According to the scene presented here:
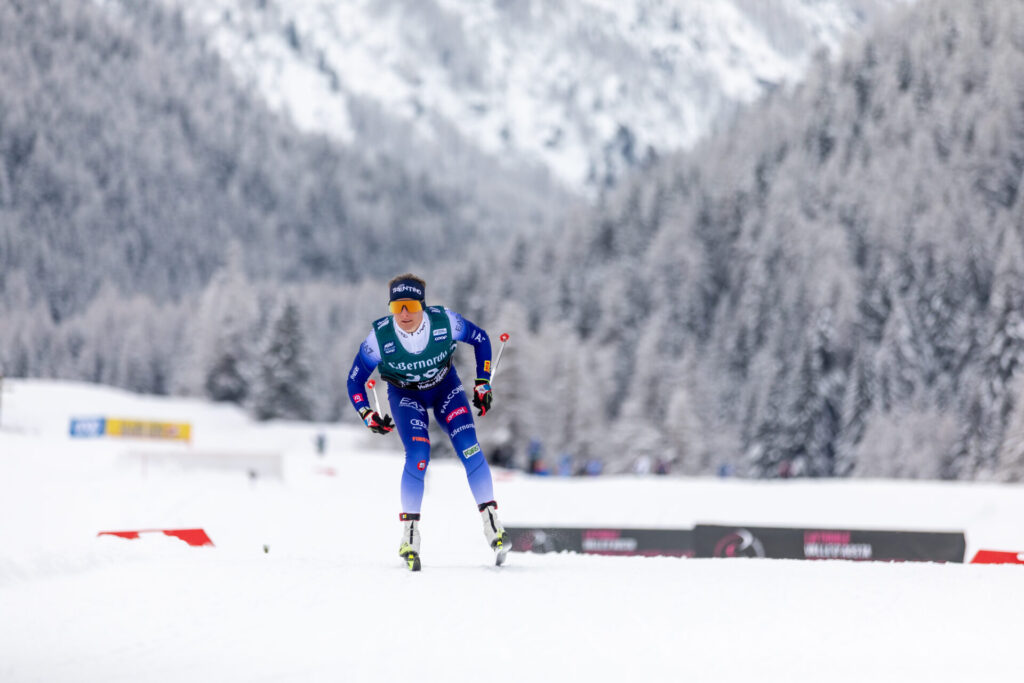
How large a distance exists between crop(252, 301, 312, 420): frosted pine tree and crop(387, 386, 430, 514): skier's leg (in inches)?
2590

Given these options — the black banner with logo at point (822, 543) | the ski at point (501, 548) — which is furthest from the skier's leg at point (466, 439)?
the black banner with logo at point (822, 543)

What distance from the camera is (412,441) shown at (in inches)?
320

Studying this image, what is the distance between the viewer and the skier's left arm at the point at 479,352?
8125mm

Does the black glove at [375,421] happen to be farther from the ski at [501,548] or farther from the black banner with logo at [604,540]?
the black banner with logo at [604,540]

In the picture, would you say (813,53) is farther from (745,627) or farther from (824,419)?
(745,627)

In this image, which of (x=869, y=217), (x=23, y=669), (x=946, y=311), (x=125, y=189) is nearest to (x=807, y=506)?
(x=23, y=669)

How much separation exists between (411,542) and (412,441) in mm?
744

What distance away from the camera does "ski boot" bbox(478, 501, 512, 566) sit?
7.92m

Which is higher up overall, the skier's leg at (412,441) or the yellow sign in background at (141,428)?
the skier's leg at (412,441)

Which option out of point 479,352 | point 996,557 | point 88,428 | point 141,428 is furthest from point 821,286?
point 479,352

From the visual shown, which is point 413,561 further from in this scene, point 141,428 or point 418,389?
point 141,428

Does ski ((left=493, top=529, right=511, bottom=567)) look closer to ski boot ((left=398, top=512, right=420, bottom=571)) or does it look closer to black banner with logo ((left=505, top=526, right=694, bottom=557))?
ski boot ((left=398, top=512, right=420, bottom=571))

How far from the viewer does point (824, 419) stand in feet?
206

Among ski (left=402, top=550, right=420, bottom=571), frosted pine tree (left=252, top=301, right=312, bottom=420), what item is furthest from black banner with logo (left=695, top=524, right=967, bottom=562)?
frosted pine tree (left=252, top=301, right=312, bottom=420)
